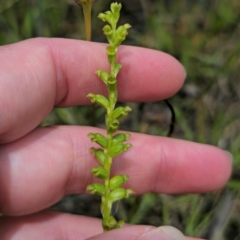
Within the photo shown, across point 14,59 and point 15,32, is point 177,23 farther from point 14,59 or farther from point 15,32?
point 14,59

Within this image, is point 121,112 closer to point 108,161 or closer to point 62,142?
point 108,161

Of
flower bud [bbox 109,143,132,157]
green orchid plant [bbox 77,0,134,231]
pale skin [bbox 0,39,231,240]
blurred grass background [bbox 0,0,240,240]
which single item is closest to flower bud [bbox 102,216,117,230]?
green orchid plant [bbox 77,0,134,231]

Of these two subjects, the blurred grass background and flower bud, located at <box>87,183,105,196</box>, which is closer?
flower bud, located at <box>87,183,105,196</box>

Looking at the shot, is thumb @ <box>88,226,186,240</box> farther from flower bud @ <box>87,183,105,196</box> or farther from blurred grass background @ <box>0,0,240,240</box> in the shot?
blurred grass background @ <box>0,0,240,240</box>

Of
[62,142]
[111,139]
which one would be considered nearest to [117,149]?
[111,139]

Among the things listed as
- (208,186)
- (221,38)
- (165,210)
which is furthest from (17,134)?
(221,38)

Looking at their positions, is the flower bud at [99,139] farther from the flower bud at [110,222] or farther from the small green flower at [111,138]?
the flower bud at [110,222]
